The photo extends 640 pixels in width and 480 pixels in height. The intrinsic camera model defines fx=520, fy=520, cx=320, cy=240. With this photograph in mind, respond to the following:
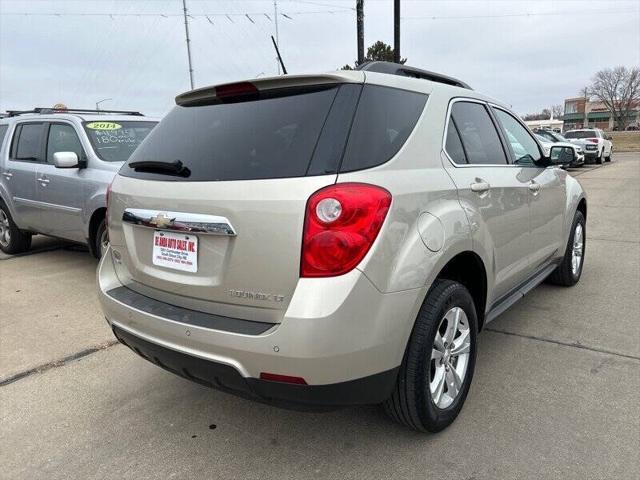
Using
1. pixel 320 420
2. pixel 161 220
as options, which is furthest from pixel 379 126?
pixel 320 420

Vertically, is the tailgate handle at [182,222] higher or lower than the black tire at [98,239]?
higher

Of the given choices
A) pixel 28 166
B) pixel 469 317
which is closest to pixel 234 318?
pixel 469 317

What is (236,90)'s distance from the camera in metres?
2.49

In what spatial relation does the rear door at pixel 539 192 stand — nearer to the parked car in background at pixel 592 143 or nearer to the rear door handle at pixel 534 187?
the rear door handle at pixel 534 187

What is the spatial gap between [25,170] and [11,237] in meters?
1.06

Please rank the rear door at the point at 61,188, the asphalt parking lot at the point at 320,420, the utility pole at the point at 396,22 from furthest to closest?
the utility pole at the point at 396,22
the rear door at the point at 61,188
the asphalt parking lot at the point at 320,420

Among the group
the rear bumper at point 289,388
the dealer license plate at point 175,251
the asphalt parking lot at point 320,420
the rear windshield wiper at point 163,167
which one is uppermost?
the rear windshield wiper at point 163,167

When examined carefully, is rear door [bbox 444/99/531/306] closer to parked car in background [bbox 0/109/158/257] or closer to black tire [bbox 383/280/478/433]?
black tire [bbox 383/280/478/433]

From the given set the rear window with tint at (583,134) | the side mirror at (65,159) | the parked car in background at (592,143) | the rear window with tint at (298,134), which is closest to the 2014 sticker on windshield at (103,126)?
the side mirror at (65,159)

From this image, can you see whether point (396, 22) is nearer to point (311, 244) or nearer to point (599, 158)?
point (599, 158)

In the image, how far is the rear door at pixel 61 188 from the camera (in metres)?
5.39

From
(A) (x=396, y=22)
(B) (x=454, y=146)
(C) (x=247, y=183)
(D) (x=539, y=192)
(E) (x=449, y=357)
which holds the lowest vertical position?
(E) (x=449, y=357)

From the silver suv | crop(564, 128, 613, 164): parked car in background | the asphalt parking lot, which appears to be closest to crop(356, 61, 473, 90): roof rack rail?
the silver suv

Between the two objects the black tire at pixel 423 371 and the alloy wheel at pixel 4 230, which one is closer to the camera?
the black tire at pixel 423 371
